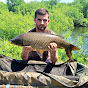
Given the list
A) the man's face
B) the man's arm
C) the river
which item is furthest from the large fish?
the river

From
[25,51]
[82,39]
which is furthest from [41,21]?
[82,39]

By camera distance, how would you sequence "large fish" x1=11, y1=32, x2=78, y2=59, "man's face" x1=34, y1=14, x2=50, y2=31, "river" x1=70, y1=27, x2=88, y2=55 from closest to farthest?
"large fish" x1=11, y1=32, x2=78, y2=59 < "man's face" x1=34, y1=14, x2=50, y2=31 < "river" x1=70, y1=27, x2=88, y2=55

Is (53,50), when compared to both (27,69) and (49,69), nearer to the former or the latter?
(49,69)

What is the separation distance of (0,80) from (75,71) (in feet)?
3.94

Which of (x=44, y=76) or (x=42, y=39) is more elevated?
(x=42, y=39)

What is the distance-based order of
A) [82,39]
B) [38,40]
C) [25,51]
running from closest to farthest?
1. [38,40]
2. [25,51]
3. [82,39]

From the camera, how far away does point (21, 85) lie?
1588mm

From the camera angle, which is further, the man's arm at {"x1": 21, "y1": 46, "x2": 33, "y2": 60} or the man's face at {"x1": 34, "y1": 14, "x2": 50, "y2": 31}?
the man's face at {"x1": 34, "y1": 14, "x2": 50, "y2": 31}

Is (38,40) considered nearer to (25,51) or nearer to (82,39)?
(25,51)

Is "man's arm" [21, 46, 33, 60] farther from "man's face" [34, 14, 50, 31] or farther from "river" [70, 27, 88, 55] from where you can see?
"river" [70, 27, 88, 55]

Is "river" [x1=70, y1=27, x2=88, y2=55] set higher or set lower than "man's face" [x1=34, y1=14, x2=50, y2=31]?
lower

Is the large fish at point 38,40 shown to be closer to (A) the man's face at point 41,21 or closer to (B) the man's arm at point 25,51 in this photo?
(B) the man's arm at point 25,51

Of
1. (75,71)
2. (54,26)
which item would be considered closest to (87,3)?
(54,26)

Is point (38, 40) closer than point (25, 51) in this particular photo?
Yes
